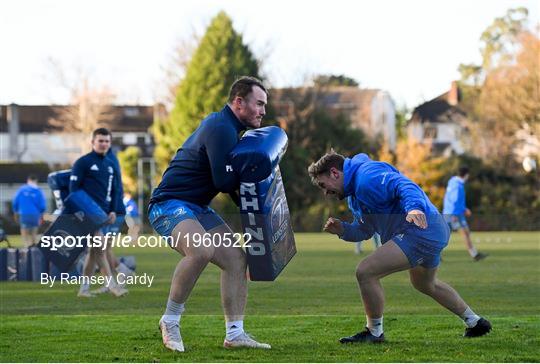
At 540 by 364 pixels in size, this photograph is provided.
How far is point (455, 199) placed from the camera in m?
25.5

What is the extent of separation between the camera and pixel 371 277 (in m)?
8.88

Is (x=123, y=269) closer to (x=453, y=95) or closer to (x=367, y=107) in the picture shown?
(x=367, y=107)

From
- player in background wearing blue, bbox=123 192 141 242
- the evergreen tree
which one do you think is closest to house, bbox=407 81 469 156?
the evergreen tree

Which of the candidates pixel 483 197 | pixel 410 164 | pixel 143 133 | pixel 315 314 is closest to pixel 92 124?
pixel 143 133

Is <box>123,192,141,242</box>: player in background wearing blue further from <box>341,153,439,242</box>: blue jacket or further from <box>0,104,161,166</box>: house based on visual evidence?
<box>0,104,161,166</box>: house

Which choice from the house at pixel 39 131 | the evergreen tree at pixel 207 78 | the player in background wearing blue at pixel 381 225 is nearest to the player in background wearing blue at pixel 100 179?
the player in background wearing blue at pixel 381 225

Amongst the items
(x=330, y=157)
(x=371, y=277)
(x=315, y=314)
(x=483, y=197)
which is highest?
(x=330, y=157)

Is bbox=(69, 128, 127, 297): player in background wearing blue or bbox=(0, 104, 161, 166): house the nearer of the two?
bbox=(69, 128, 127, 297): player in background wearing blue

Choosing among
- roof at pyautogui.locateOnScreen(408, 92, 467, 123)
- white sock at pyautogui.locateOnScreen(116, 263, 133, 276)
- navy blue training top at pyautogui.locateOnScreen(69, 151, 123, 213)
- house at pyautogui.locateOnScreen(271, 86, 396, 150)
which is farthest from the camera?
roof at pyautogui.locateOnScreen(408, 92, 467, 123)

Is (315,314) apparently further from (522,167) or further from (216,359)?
(522,167)

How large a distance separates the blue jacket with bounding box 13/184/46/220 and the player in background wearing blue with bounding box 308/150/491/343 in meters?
23.2

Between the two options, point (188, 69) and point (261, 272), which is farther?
point (188, 69)

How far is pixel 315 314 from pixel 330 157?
3.65 meters

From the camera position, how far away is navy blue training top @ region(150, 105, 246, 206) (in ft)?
27.8
